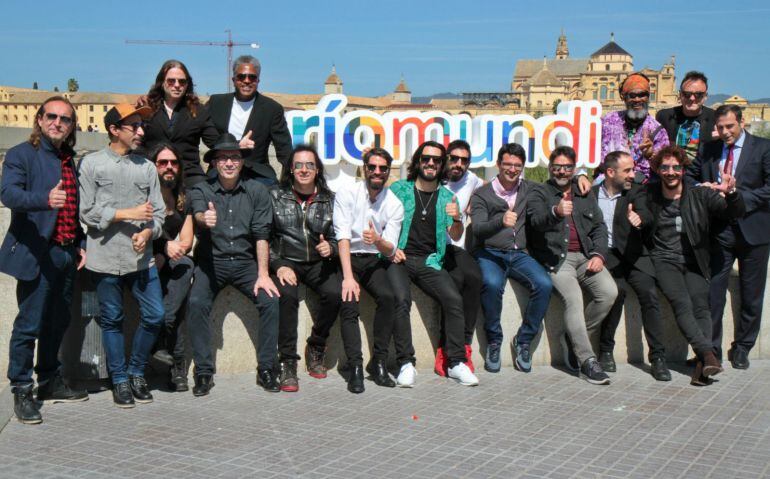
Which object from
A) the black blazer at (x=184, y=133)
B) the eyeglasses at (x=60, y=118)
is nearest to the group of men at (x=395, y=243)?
the eyeglasses at (x=60, y=118)

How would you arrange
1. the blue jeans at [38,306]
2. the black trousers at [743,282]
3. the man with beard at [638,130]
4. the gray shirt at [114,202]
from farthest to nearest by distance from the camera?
the man with beard at [638,130], the black trousers at [743,282], the gray shirt at [114,202], the blue jeans at [38,306]

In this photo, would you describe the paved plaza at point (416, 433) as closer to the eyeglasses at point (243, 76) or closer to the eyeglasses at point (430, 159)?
the eyeglasses at point (430, 159)

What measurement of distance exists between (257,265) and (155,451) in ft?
5.73

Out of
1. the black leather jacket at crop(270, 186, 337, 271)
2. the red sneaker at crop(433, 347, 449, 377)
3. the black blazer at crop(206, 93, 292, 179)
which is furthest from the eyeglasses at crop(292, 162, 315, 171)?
the red sneaker at crop(433, 347, 449, 377)

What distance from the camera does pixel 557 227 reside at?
21.8ft

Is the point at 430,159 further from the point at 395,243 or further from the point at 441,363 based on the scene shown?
the point at 441,363

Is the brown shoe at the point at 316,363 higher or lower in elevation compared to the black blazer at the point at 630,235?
lower

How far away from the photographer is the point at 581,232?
6.67 m

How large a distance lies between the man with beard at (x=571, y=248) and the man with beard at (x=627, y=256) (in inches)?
4.9

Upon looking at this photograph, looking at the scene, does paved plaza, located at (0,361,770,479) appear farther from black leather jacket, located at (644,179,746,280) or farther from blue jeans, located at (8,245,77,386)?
black leather jacket, located at (644,179,746,280)

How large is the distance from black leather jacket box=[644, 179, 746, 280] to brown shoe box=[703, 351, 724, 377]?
69 centimetres

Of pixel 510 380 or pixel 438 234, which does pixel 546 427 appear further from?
pixel 438 234

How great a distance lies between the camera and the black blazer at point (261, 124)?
6797 millimetres

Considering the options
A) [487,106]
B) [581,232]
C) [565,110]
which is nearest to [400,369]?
[581,232]
